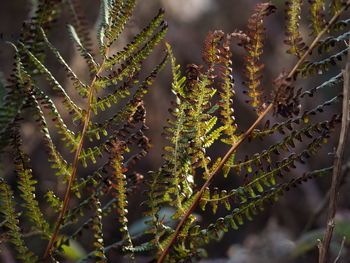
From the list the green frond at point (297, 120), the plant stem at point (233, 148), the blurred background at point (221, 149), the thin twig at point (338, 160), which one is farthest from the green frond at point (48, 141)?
the blurred background at point (221, 149)

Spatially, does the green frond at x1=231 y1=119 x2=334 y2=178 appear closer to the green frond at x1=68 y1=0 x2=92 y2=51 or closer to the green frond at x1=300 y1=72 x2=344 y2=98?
the green frond at x1=300 y1=72 x2=344 y2=98

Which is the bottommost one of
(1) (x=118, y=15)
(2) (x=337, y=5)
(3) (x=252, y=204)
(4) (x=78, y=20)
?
(3) (x=252, y=204)

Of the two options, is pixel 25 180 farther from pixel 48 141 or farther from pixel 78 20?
pixel 78 20

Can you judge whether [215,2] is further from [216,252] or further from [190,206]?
[190,206]

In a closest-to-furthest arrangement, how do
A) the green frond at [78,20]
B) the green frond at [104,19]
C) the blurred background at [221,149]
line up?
the green frond at [104,19] < the green frond at [78,20] < the blurred background at [221,149]

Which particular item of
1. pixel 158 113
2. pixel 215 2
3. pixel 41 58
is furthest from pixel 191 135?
pixel 215 2

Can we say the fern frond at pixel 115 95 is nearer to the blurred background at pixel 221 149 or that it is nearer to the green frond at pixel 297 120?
the green frond at pixel 297 120

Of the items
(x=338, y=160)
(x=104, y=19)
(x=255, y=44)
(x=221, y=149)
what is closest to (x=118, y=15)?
(x=104, y=19)

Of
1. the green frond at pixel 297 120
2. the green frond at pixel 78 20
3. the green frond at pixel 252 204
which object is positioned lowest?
the green frond at pixel 252 204
